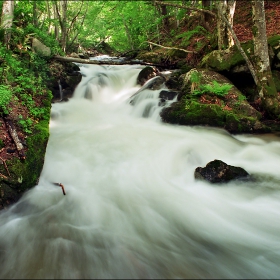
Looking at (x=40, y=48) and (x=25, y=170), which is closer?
(x=25, y=170)

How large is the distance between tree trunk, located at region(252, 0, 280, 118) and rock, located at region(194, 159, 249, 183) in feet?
11.1

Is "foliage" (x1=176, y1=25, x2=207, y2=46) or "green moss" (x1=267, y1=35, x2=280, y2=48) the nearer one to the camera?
"green moss" (x1=267, y1=35, x2=280, y2=48)

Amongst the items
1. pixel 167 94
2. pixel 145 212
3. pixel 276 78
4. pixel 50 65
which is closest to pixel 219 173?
pixel 145 212

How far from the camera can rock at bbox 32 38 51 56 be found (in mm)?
7737

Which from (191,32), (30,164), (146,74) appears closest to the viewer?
(30,164)

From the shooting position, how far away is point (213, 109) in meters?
6.44

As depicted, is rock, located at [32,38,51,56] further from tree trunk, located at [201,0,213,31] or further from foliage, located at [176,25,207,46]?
tree trunk, located at [201,0,213,31]

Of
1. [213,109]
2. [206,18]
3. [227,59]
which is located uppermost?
[206,18]

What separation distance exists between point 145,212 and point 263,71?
559cm

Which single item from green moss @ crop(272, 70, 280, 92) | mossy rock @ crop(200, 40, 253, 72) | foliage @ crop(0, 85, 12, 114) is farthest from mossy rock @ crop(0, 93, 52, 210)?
green moss @ crop(272, 70, 280, 92)

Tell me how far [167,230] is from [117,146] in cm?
295

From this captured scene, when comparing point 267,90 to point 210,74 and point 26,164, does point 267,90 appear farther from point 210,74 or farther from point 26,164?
point 26,164

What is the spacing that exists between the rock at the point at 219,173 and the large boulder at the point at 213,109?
2.38 m

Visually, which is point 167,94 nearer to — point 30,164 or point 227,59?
point 227,59
